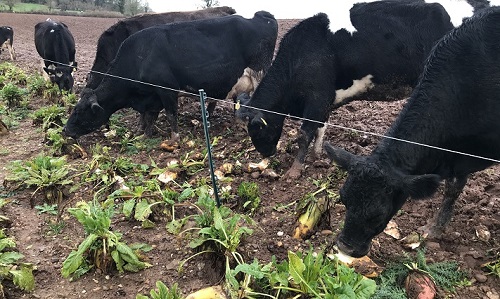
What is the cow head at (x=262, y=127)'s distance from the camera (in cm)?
588

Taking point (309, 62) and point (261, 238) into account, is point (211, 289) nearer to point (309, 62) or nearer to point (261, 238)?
point (261, 238)

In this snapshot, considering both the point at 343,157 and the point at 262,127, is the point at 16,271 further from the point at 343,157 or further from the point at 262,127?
the point at 262,127

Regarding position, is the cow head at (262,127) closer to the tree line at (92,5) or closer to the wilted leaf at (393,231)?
the wilted leaf at (393,231)

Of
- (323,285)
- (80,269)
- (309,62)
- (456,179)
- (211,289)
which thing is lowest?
(80,269)

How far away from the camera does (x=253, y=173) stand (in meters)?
5.84

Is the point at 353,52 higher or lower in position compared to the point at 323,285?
higher

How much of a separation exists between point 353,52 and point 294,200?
2.31 metres

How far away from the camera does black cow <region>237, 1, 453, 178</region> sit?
222 inches

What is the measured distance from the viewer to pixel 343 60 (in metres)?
5.75

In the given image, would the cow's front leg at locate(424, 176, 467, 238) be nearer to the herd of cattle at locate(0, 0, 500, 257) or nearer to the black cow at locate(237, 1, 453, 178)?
the herd of cattle at locate(0, 0, 500, 257)

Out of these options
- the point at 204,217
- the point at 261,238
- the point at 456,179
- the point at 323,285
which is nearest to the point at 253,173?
the point at 261,238

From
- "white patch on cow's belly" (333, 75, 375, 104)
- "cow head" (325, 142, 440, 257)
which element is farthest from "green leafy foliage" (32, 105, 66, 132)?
"cow head" (325, 142, 440, 257)

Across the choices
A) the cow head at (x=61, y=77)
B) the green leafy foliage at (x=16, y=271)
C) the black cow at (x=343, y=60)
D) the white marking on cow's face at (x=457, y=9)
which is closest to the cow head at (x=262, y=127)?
the black cow at (x=343, y=60)

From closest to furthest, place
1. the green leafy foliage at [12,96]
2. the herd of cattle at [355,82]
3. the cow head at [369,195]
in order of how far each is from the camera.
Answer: the cow head at [369,195], the herd of cattle at [355,82], the green leafy foliage at [12,96]
